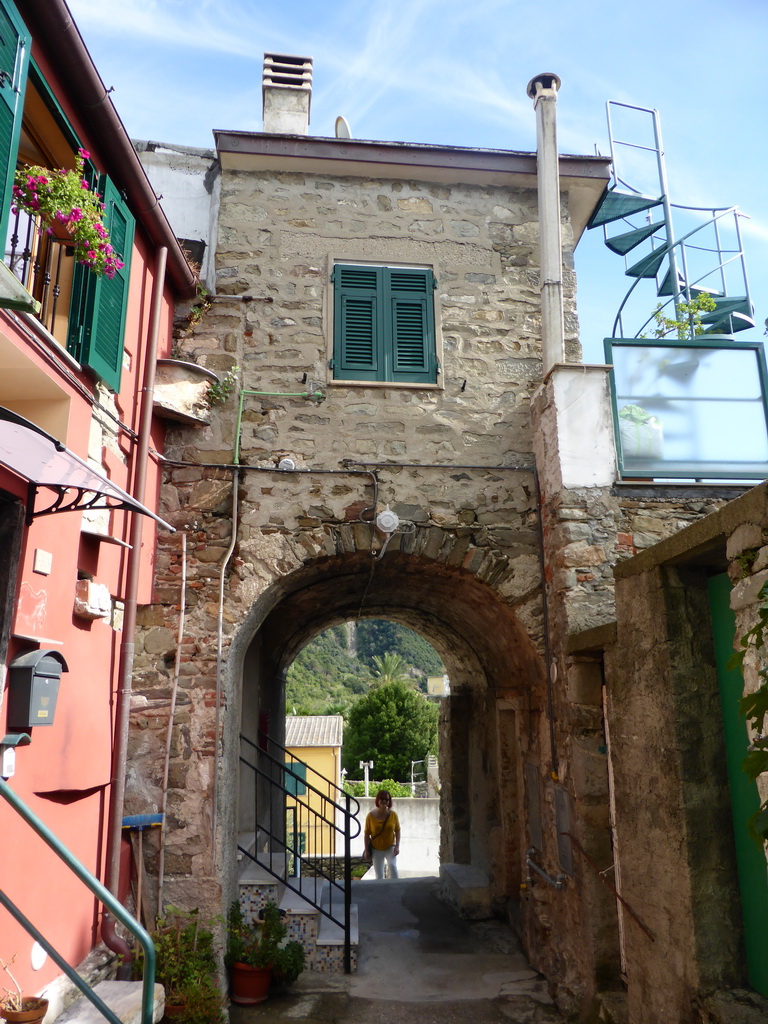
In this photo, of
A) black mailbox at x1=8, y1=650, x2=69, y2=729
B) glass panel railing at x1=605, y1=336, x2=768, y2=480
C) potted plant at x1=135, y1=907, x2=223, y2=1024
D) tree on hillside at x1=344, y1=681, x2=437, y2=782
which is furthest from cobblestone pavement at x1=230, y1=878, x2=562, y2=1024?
tree on hillside at x1=344, y1=681, x2=437, y2=782

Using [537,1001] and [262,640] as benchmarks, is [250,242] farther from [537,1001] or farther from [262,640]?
[537,1001]

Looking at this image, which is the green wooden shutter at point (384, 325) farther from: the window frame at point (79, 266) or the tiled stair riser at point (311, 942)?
the tiled stair riser at point (311, 942)

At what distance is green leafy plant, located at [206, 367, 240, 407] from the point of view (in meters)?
5.97

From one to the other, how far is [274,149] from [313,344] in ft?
5.96

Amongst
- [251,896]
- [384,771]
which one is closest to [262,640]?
[251,896]

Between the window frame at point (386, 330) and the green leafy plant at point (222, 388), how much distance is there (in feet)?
2.58

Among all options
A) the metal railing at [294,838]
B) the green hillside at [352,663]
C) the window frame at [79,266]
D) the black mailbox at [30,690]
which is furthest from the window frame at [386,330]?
the green hillside at [352,663]

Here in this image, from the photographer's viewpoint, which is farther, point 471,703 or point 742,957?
point 471,703

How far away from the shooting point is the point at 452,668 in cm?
1040

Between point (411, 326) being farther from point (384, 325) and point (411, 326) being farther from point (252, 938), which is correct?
point (252, 938)

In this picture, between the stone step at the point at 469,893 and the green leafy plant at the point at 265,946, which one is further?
the stone step at the point at 469,893

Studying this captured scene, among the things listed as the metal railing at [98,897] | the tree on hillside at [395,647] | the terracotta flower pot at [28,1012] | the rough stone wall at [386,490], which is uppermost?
the tree on hillside at [395,647]

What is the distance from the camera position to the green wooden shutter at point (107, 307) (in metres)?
4.42

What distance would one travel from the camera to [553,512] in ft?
18.9
